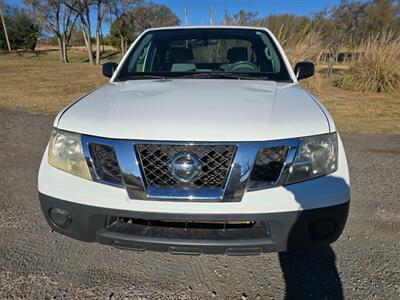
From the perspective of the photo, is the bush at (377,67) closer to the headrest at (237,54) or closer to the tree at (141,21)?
the headrest at (237,54)

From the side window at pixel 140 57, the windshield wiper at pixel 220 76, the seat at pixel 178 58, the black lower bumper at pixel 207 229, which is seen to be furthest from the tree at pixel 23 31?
the black lower bumper at pixel 207 229

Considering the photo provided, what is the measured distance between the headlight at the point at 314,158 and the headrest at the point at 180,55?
6.82 ft

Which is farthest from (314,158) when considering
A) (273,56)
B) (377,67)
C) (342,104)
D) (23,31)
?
(23,31)

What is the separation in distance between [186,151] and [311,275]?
1212mm

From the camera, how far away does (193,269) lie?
2.39 metres

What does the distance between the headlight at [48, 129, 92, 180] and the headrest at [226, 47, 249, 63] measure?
2132mm

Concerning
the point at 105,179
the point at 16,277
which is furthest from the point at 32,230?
the point at 105,179

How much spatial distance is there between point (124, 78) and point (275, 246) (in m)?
2.10

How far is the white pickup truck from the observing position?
1.88m

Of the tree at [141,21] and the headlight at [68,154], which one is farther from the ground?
the headlight at [68,154]

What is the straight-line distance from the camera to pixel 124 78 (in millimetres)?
3287

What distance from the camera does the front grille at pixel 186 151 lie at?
74.4 inches

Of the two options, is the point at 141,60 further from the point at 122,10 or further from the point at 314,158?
the point at 122,10

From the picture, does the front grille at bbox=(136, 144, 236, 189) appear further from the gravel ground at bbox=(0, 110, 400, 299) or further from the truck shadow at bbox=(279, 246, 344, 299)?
the truck shadow at bbox=(279, 246, 344, 299)
